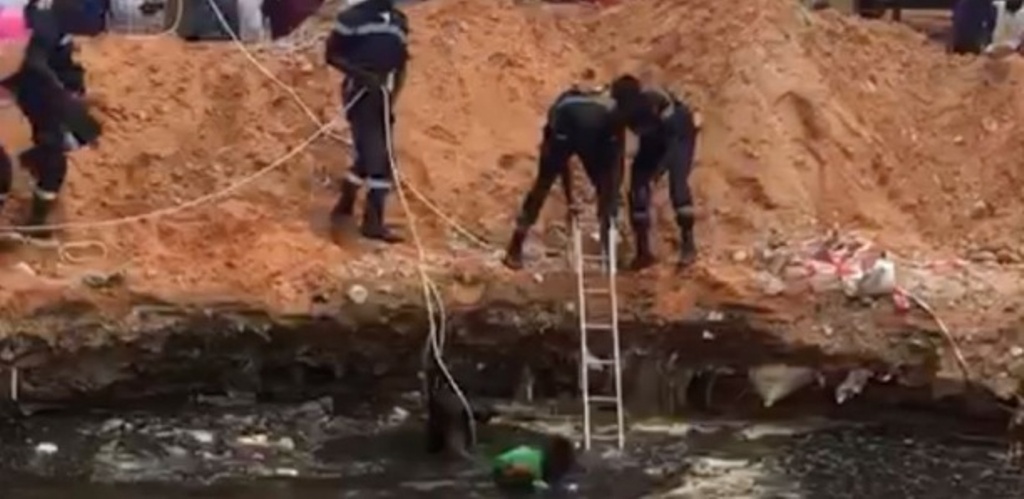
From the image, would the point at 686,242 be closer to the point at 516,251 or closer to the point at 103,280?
the point at 516,251

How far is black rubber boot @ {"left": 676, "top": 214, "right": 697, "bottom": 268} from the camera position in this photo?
23.5m

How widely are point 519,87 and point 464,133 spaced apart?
3.06ft

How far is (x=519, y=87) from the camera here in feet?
88.7

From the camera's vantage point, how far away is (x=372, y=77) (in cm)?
2331

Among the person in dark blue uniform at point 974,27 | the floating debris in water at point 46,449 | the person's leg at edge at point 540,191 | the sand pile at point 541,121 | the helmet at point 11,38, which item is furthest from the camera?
the person in dark blue uniform at point 974,27

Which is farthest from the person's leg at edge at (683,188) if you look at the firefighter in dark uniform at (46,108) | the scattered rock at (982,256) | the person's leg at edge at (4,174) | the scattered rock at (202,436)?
the person's leg at edge at (4,174)

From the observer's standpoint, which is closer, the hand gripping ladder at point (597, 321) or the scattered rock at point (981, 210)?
the hand gripping ladder at point (597, 321)

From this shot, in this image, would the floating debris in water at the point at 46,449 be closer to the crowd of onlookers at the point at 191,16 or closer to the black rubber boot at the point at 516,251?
the black rubber boot at the point at 516,251

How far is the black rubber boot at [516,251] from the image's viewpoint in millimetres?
23453

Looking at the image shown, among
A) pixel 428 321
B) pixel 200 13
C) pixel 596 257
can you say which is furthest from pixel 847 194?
pixel 200 13

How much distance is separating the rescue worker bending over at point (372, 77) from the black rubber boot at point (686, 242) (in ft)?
8.58

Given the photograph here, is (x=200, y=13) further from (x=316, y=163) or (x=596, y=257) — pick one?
(x=596, y=257)

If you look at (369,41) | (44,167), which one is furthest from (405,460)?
(44,167)

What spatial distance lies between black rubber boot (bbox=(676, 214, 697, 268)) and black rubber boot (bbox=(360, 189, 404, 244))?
2.59 meters
